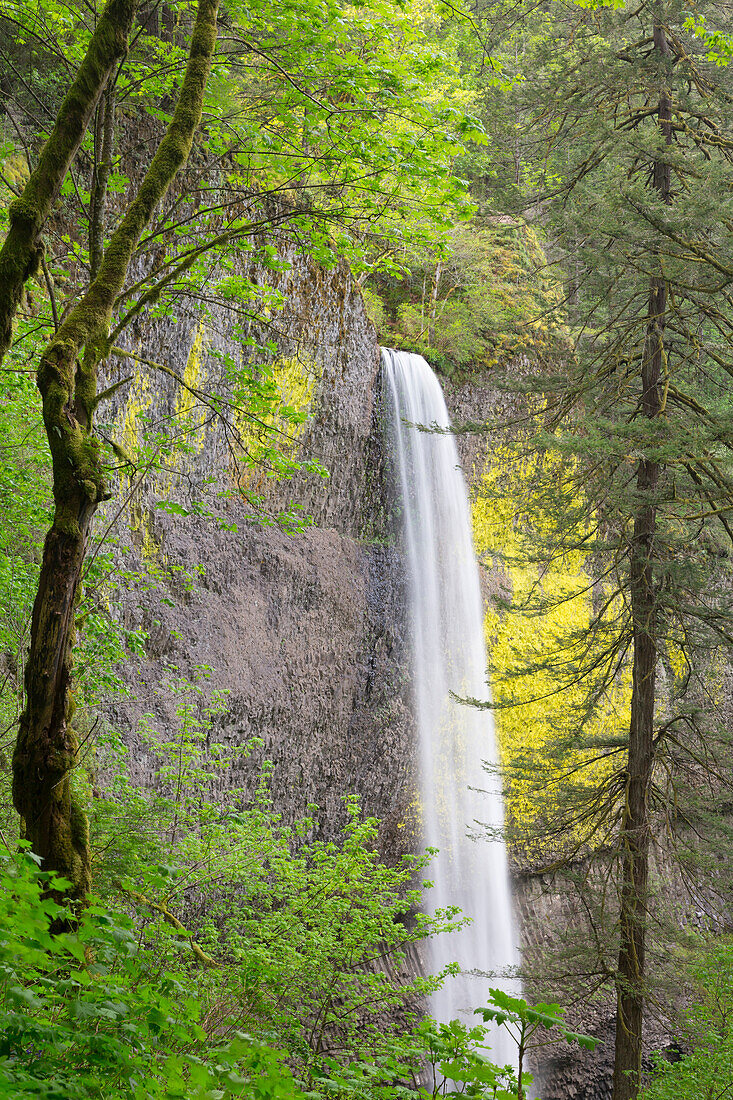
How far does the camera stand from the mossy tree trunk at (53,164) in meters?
3.33

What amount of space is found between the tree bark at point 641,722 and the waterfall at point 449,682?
17.2ft

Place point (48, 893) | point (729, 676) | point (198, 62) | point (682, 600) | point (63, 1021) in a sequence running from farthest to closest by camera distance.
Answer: point (729, 676) < point (682, 600) < point (198, 62) < point (48, 893) < point (63, 1021)

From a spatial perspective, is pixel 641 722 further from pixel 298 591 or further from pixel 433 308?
pixel 433 308

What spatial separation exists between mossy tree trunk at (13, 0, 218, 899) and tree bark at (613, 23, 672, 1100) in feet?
16.2

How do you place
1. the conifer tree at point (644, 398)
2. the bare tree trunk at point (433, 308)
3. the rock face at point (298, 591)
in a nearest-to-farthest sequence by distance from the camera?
the conifer tree at point (644, 398), the rock face at point (298, 591), the bare tree trunk at point (433, 308)

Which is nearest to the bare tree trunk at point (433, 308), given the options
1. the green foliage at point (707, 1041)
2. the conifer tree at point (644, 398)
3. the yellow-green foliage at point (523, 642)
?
the yellow-green foliage at point (523, 642)

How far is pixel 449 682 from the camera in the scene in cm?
1380

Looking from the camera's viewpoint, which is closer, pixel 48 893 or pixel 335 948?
pixel 48 893

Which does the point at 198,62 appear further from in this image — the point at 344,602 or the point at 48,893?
the point at 344,602

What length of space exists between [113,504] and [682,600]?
5.85 m

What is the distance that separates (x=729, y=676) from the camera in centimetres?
1756

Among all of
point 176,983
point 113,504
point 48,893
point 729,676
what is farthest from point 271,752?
point 729,676

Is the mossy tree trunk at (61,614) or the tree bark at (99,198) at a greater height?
the tree bark at (99,198)

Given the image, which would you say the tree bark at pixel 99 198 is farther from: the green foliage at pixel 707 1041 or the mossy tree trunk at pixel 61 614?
the green foliage at pixel 707 1041
